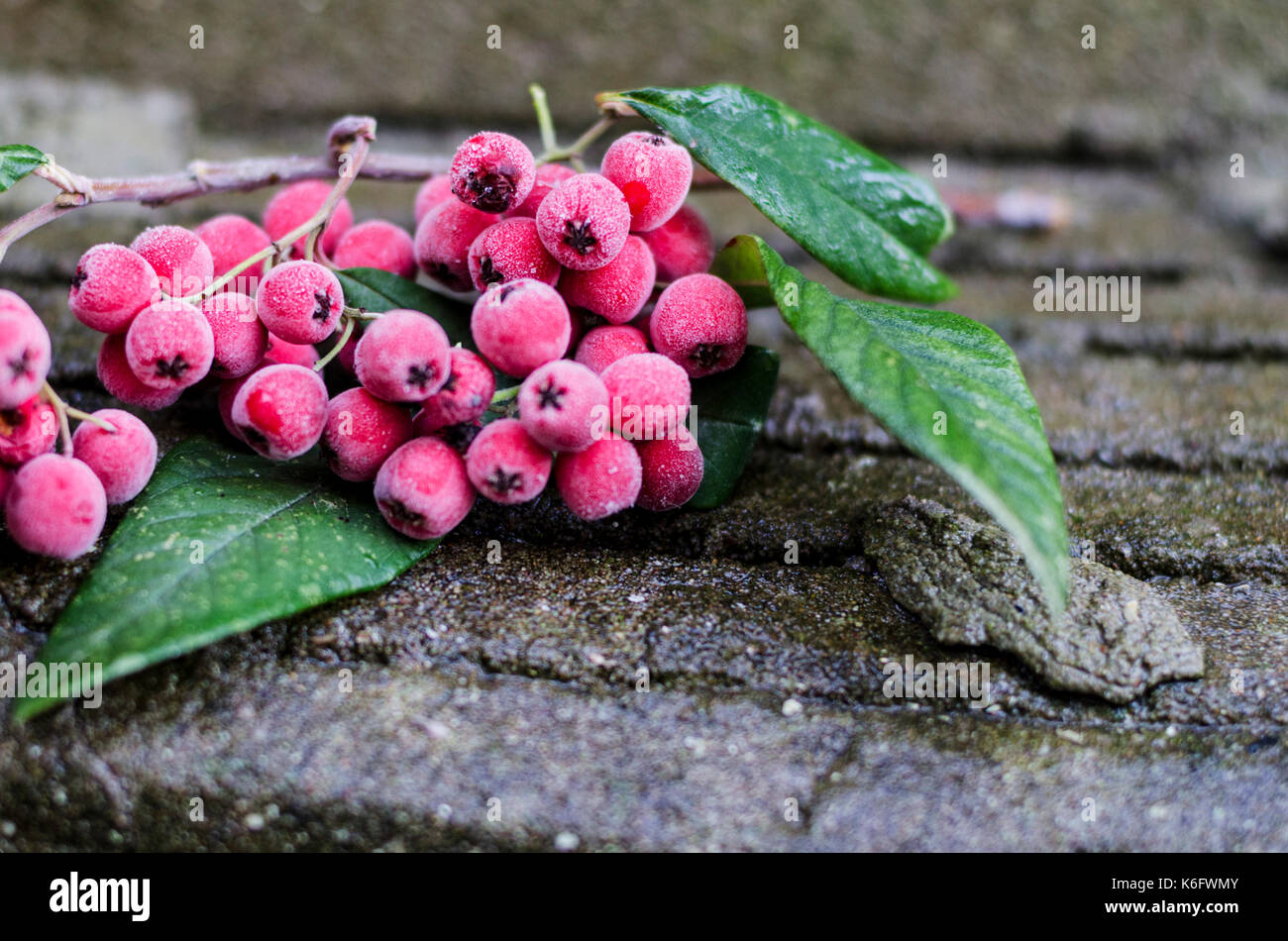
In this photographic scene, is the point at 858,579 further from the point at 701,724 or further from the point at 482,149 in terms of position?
the point at 482,149

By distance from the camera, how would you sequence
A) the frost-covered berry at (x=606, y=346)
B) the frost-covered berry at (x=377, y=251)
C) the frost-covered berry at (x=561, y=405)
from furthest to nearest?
the frost-covered berry at (x=377, y=251)
the frost-covered berry at (x=606, y=346)
the frost-covered berry at (x=561, y=405)

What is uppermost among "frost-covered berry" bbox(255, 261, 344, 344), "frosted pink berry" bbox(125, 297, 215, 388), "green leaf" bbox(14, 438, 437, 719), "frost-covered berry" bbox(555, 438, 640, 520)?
"frost-covered berry" bbox(255, 261, 344, 344)

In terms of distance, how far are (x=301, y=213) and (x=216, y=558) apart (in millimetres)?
445

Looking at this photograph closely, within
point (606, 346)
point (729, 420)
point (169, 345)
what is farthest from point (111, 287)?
point (729, 420)

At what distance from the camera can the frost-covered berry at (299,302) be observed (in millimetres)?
804

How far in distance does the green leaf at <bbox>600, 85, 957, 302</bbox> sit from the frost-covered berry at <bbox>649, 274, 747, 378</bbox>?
0.09 metres

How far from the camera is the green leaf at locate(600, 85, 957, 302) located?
37.2 inches

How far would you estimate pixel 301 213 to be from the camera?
3.42ft

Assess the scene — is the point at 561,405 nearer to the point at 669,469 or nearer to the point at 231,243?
the point at 669,469

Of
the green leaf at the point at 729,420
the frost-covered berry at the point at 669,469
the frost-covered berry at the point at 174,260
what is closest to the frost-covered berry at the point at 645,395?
the frost-covered berry at the point at 669,469

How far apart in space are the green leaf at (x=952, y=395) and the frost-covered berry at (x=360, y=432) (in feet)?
1.06

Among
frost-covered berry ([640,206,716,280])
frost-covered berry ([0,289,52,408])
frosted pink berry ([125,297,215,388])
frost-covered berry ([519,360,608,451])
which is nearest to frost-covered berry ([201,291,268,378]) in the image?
frosted pink berry ([125,297,215,388])

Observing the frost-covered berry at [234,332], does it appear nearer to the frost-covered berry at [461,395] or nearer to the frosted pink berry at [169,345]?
the frosted pink berry at [169,345]

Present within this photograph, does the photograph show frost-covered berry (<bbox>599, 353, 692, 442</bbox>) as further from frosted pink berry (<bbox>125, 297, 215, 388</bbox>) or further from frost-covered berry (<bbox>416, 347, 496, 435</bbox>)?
frosted pink berry (<bbox>125, 297, 215, 388</bbox>)
